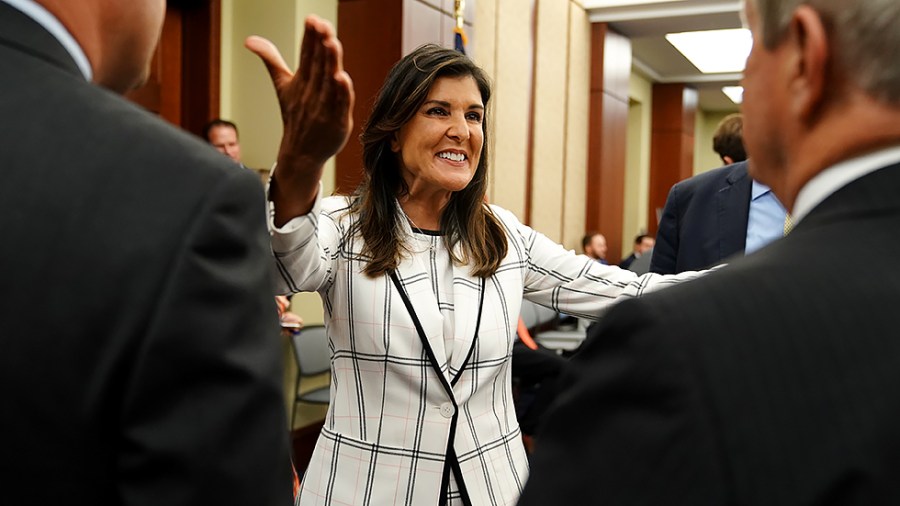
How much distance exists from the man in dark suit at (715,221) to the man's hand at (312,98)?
1.49 m

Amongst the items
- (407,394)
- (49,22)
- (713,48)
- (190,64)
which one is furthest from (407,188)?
(713,48)

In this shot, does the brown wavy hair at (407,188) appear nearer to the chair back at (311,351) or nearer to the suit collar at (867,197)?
the suit collar at (867,197)

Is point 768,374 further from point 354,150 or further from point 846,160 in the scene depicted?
point 354,150

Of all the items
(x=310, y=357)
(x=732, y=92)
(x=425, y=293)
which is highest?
(x=732, y=92)

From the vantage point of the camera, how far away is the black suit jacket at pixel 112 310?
2.37 ft

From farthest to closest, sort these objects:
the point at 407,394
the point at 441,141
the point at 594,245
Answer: the point at 594,245, the point at 441,141, the point at 407,394

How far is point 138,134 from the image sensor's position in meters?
0.78

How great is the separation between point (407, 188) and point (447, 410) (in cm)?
55

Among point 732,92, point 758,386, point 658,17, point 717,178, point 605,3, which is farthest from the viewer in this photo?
point 732,92

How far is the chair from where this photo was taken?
193 inches

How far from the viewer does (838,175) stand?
2.45 feet

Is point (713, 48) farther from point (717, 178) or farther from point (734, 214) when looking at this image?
point (734, 214)

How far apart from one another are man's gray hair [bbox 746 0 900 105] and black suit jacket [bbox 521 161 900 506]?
85 mm

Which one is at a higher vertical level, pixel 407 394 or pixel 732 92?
pixel 732 92
